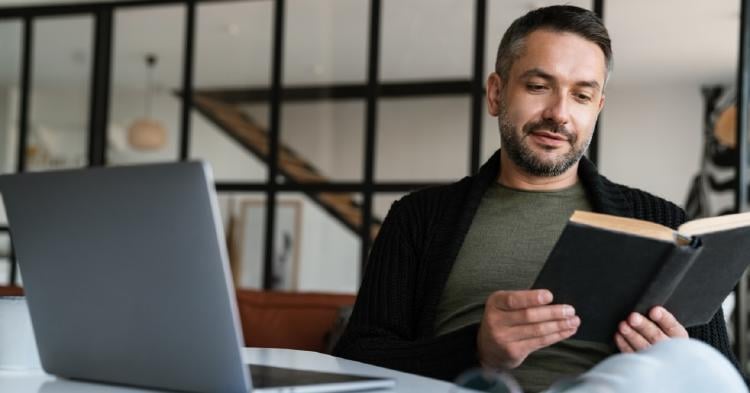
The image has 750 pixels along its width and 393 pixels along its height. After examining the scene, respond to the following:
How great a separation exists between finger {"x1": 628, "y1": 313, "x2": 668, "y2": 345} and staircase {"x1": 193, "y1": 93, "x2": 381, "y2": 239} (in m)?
3.07

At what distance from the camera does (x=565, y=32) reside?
6.32ft

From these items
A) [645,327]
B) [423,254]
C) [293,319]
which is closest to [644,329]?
[645,327]

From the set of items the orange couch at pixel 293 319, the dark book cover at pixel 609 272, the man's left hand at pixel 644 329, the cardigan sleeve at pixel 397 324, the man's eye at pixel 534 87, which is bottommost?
the orange couch at pixel 293 319

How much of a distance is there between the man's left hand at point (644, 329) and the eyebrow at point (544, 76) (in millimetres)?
586

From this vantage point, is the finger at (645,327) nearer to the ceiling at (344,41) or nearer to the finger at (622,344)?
the finger at (622,344)

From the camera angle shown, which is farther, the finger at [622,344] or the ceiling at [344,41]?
the ceiling at [344,41]

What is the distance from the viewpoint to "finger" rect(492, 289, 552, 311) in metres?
1.39

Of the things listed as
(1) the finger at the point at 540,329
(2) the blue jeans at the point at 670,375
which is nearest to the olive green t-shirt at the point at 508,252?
(1) the finger at the point at 540,329

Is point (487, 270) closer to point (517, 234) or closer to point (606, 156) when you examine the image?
point (517, 234)

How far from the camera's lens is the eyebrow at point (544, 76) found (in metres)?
1.88

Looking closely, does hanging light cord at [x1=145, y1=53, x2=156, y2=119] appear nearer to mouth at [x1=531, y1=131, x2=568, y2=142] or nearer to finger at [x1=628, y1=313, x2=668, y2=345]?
mouth at [x1=531, y1=131, x2=568, y2=142]

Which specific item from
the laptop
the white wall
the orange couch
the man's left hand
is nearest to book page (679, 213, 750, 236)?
the man's left hand

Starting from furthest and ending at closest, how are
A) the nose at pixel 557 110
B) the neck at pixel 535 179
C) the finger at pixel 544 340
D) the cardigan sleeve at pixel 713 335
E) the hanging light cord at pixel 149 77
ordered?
the hanging light cord at pixel 149 77 → the neck at pixel 535 179 → the nose at pixel 557 110 → the cardigan sleeve at pixel 713 335 → the finger at pixel 544 340

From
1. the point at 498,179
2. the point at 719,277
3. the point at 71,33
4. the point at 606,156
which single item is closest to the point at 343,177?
the point at 606,156
